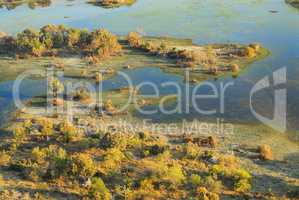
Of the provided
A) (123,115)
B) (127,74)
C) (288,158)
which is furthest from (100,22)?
(288,158)

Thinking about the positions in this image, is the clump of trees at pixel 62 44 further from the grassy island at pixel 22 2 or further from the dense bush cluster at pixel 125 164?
the grassy island at pixel 22 2

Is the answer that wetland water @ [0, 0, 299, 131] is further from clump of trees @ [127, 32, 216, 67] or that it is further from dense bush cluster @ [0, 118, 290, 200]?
dense bush cluster @ [0, 118, 290, 200]

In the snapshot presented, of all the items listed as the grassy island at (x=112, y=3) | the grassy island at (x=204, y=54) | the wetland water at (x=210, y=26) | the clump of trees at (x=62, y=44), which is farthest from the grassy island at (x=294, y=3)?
the clump of trees at (x=62, y=44)

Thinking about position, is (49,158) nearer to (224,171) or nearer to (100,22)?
(224,171)

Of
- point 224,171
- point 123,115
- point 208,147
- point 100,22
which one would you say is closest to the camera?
point 224,171

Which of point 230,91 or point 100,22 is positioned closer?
point 230,91

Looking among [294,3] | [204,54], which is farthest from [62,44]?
[294,3]
